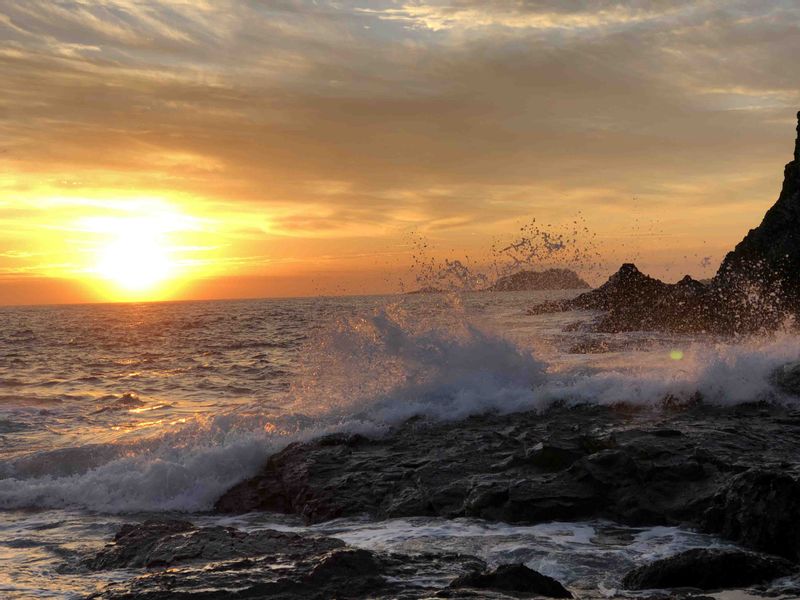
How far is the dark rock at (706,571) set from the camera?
5.50m

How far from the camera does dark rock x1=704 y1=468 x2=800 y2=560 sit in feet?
20.6

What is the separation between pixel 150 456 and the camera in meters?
11.3

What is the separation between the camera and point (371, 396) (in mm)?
14102

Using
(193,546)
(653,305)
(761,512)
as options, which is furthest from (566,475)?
(653,305)

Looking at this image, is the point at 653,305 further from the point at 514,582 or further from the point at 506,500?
the point at 514,582

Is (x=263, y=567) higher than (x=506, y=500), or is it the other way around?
(x=263, y=567)

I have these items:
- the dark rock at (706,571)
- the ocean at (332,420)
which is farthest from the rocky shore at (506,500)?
the ocean at (332,420)

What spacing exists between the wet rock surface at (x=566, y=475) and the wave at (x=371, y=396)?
2.90ft

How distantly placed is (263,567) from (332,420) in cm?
695

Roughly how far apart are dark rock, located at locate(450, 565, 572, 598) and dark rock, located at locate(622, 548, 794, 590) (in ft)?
2.31

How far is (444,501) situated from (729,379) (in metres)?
7.12

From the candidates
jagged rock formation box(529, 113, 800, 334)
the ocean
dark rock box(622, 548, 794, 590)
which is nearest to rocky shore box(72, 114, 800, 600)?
dark rock box(622, 548, 794, 590)

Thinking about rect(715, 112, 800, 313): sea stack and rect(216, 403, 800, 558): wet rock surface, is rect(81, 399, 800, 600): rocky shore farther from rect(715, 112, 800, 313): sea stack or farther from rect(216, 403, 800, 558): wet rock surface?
rect(715, 112, 800, 313): sea stack

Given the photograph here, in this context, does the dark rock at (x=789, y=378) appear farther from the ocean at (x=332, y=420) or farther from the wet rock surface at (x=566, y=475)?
the wet rock surface at (x=566, y=475)
